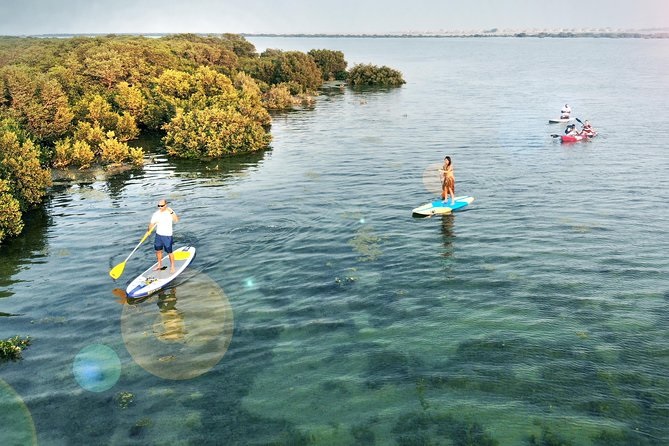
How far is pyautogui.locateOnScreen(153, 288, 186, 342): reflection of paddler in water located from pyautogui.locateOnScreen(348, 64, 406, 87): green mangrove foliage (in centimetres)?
9325

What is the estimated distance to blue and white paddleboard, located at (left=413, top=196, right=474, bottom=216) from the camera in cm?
2794

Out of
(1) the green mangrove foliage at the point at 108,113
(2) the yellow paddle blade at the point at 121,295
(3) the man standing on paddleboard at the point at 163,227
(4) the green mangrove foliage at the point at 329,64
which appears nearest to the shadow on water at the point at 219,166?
(1) the green mangrove foliage at the point at 108,113

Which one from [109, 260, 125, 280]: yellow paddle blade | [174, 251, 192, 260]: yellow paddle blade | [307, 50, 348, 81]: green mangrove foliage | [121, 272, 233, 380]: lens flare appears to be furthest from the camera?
[307, 50, 348, 81]: green mangrove foliage

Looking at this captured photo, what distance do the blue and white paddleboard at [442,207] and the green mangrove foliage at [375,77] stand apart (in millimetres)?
80764

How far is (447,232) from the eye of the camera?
84.7ft

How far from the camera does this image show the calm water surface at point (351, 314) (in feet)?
42.5

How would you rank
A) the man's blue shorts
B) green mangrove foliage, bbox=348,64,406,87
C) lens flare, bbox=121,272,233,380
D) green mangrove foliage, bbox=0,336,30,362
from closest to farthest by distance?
lens flare, bbox=121,272,233,380 < green mangrove foliage, bbox=0,336,30,362 < the man's blue shorts < green mangrove foliage, bbox=348,64,406,87

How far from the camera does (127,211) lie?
30328mm

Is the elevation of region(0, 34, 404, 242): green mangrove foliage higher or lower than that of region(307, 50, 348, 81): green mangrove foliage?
lower

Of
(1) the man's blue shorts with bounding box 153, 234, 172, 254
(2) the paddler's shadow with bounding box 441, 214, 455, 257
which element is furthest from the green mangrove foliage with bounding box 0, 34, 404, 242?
(2) the paddler's shadow with bounding box 441, 214, 455, 257

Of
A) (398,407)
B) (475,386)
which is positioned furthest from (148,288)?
(475,386)

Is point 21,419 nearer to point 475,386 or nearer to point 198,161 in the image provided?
point 475,386

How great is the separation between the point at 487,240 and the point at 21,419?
19.9 m

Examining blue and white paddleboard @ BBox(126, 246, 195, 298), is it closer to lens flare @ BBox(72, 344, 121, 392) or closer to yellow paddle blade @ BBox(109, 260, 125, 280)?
yellow paddle blade @ BBox(109, 260, 125, 280)
